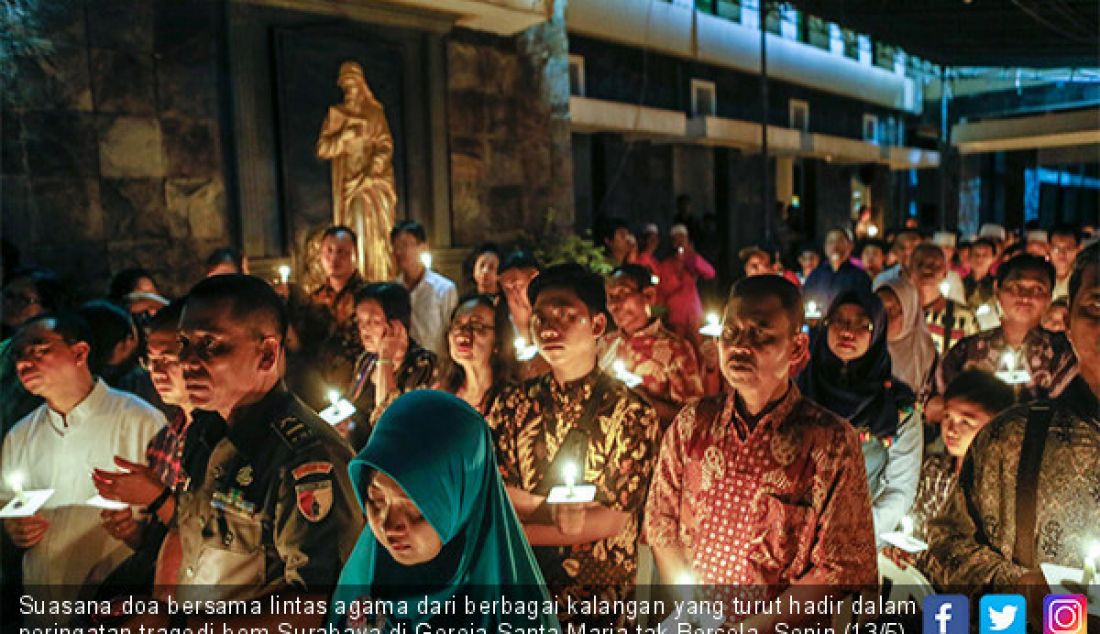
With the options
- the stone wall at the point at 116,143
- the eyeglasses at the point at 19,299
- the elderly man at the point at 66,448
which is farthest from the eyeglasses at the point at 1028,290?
the stone wall at the point at 116,143

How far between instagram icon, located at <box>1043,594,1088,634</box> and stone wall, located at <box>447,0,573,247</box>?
7.49 m

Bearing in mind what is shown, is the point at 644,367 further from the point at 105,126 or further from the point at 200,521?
the point at 105,126

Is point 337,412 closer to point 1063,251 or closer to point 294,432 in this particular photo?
point 294,432

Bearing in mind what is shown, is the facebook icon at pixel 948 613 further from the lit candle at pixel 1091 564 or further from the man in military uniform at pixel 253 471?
the man in military uniform at pixel 253 471

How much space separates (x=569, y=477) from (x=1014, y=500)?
1.17 metres

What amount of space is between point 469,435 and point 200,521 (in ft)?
2.64

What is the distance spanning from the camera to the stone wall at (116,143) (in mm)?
5578

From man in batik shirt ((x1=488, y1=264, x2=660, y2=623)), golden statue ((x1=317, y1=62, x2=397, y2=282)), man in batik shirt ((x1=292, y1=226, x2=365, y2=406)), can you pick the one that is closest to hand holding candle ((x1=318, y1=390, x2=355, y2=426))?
man in batik shirt ((x1=488, y1=264, x2=660, y2=623))

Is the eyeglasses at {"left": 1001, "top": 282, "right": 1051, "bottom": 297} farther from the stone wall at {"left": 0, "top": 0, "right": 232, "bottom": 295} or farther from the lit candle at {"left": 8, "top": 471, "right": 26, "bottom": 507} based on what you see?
the stone wall at {"left": 0, "top": 0, "right": 232, "bottom": 295}

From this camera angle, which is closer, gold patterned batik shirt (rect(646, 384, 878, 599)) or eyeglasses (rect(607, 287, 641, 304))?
gold patterned batik shirt (rect(646, 384, 878, 599))

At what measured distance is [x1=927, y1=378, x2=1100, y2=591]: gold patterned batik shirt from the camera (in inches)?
73.7

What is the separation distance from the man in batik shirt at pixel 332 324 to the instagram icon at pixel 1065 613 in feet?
11.0

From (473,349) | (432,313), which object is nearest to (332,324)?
(432,313)

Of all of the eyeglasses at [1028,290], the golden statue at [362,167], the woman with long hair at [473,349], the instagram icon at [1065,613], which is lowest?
the instagram icon at [1065,613]
